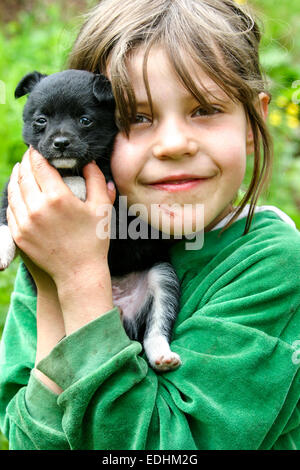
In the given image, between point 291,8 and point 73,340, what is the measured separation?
6.84 m

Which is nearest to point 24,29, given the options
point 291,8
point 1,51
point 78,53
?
point 1,51

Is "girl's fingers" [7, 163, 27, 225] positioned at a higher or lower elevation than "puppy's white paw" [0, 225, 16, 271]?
higher

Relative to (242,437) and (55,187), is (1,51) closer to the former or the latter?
(55,187)

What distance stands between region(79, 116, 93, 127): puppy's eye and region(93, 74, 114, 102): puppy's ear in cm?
10

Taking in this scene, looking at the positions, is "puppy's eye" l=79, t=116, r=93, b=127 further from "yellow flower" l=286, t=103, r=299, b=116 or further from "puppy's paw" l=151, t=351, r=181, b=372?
"yellow flower" l=286, t=103, r=299, b=116

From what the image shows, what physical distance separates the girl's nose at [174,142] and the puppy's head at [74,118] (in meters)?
0.31

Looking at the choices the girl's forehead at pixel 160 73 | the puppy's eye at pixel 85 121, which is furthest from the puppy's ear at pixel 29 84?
the girl's forehead at pixel 160 73

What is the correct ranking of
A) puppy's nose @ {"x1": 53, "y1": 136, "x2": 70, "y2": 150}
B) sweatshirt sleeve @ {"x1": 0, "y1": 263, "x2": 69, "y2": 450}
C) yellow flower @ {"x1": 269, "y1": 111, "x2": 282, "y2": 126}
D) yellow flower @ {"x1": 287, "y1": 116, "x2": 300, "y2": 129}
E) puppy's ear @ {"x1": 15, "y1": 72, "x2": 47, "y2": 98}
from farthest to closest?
yellow flower @ {"x1": 287, "y1": 116, "x2": 300, "y2": 129}
yellow flower @ {"x1": 269, "y1": 111, "x2": 282, "y2": 126}
puppy's ear @ {"x1": 15, "y1": 72, "x2": 47, "y2": 98}
puppy's nose @ {"x1": 53, "y1": 136, "x2": 70, "y2": 150}
sweatshirt sleeve @ {"x1": 0, "y1": 263, "x2": 69, "y2": 450}

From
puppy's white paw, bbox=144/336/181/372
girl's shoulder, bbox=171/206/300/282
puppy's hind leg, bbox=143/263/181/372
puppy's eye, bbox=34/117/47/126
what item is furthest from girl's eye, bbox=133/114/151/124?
puppy's white paw, bbox=144/336/181/372

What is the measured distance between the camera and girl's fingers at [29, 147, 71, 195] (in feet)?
6.79

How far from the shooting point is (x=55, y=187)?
2070 mm

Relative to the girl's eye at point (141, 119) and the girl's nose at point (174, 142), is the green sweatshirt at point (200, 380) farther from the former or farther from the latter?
the girl's eye at point (141, 119)

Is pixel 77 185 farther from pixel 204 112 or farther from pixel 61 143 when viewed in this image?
pixel 204 112

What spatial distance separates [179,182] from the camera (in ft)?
6.91
